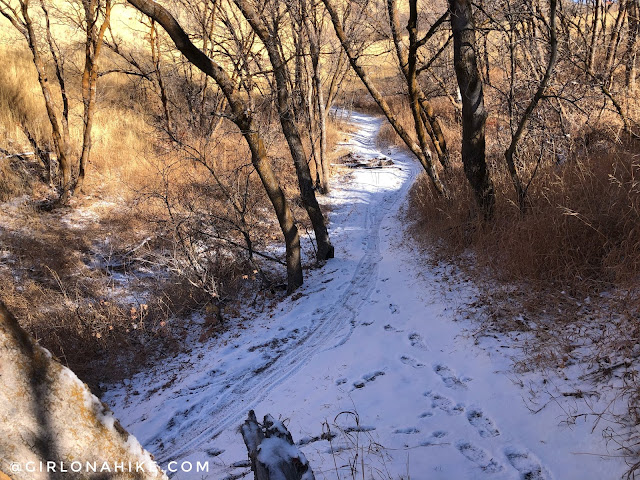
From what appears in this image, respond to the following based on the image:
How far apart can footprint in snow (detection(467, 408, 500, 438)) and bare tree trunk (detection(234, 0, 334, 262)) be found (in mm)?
4970

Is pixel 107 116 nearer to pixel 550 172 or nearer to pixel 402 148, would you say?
pixel 402 148

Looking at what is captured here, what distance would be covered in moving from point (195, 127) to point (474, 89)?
1003 cm

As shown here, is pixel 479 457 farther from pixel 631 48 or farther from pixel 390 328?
pixel 631 48

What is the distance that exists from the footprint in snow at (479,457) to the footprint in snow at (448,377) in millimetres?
690

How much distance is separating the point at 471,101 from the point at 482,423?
4.16 m

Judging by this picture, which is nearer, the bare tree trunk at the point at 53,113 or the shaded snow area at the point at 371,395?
the shaded snow area at the point at 371,395

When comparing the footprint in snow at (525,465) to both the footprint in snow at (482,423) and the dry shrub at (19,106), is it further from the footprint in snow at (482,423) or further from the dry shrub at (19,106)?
the dry shrub at (19,106)

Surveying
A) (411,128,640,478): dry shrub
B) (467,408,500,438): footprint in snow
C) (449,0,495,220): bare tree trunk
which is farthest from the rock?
(449,0,495,220): bare tree trunk

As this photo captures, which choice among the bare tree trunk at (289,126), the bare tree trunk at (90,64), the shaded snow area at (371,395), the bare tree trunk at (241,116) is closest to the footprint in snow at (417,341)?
the shaded snow area at (371,395)

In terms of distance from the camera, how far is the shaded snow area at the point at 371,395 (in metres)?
2.58

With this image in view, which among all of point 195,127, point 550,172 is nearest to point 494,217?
point 550,172

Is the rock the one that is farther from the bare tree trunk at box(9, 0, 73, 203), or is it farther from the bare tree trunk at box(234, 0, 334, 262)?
the bare tree trunk at box(9, 0, 73, 203)

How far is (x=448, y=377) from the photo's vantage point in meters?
3.53

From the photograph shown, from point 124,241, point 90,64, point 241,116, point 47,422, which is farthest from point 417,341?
point 90,64
